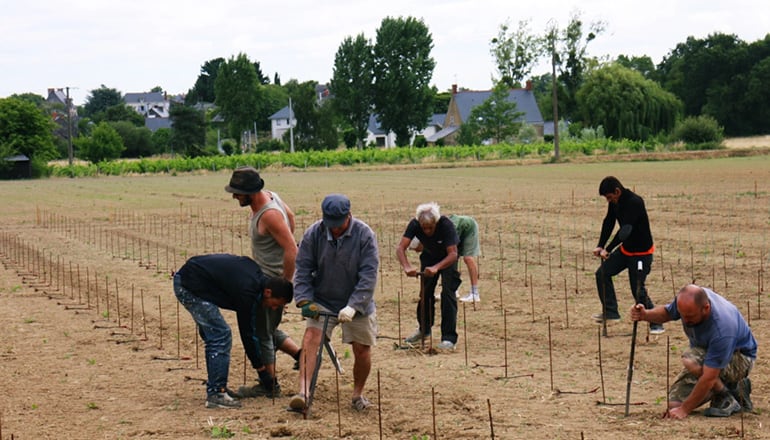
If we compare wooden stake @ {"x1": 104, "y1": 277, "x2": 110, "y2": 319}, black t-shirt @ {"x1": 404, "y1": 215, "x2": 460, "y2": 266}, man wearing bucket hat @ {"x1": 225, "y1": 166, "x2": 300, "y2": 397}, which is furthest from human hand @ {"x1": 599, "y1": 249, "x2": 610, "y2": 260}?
wooden stake @ {"x1": 104, "y1": 277, "x2": 110, "y2": 319}

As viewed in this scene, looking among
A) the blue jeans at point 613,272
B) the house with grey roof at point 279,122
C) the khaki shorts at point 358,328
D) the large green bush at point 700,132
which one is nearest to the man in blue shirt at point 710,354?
the khaki shorts at point 358,328

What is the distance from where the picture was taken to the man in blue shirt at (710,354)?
6969 millimetres

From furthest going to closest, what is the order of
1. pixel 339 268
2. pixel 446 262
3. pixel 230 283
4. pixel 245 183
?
pixel 446 262 → pixel 245 183 → pixel 230 283 → pixel 339 268

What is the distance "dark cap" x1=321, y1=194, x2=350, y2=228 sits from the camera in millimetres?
7129

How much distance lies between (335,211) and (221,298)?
1352 millimetres

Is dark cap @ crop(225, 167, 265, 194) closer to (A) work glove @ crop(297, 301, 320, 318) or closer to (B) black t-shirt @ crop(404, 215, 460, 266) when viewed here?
(A) work glove @ crop(297, 301, 320, 318)

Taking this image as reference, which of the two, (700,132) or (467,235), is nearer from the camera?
(467,235)

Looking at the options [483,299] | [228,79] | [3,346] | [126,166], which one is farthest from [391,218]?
[228,79]

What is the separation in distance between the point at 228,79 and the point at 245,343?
98793 mm

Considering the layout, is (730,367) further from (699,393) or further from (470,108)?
(470,108)

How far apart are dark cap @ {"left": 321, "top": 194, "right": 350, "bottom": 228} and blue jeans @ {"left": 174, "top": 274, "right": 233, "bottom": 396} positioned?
1296mm

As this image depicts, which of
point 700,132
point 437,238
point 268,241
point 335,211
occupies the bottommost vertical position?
point 437,238

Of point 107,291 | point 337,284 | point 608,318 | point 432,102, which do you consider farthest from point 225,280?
point 432,102

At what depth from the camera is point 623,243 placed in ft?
35.2
